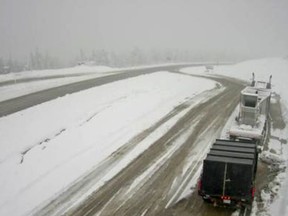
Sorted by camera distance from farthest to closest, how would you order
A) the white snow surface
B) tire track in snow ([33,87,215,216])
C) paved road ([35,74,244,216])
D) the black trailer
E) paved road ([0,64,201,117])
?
paved road ([0,64,201,117]) < the white snow surface < tire track in snow ([33,87,215,216]) < paved road ([35,74,244,216]) < the black trailer

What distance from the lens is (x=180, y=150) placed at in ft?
66.3

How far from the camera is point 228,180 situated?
13.6 meters

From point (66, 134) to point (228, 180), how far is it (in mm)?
12097

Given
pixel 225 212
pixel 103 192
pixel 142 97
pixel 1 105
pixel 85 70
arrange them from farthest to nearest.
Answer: pixel 85 70 < pixel 142 97 < pixel 1 105 < pixel 103 192 < pixel 225 212

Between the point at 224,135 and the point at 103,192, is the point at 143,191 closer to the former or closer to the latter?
the point at 103,192

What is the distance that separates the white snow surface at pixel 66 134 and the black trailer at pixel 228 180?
648 centimetres

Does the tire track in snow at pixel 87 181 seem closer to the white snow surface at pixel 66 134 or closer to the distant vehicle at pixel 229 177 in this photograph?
the white snow surface at pixel 66 134

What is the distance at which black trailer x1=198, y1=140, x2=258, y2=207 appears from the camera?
1350 cm

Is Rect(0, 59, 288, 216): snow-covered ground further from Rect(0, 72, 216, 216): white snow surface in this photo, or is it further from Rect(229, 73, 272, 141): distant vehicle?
Rect(229, 73, 272, 141): distant vehicle

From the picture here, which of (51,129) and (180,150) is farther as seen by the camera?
(51,129)

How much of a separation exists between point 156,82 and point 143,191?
27.0m

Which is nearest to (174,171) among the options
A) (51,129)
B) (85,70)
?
(51,129)

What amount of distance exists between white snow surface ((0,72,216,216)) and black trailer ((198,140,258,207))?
6475 mm

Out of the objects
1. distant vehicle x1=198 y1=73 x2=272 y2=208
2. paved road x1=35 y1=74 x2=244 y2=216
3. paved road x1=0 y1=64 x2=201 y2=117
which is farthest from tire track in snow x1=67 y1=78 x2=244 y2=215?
paved road x1=0 y1=64 x2=201 y2=117
